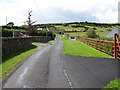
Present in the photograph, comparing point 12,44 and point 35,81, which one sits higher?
point 12,44

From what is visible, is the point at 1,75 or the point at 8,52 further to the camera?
the point at 8,52

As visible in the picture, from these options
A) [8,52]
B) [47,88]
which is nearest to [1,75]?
[47,88]

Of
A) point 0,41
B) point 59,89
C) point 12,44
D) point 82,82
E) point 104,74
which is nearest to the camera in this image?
point 59,89

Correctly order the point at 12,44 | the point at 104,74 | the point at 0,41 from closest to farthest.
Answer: the point at 104,74 → the point at 0,41 → the point at 12,44

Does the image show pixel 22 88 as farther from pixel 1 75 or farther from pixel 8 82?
pixel 1 75

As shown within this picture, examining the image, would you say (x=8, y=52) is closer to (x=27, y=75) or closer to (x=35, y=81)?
(x=27, y=75)

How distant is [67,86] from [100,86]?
1182 mm

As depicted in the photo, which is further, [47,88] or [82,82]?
[82,82]

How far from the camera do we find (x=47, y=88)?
6.50 metres

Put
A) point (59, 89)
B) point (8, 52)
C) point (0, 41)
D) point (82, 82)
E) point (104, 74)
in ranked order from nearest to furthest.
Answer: point (59, 89) → point (82, 82) → point (104, 74) → point (0, 41) → point (8, 52)

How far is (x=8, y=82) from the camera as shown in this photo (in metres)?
7.45

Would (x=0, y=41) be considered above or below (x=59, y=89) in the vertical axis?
above

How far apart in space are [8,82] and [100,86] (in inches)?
143

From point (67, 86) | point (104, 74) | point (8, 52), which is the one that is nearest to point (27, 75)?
point (67, 86)
